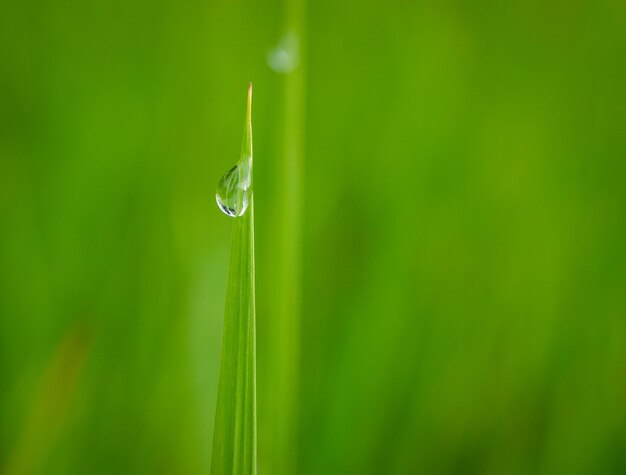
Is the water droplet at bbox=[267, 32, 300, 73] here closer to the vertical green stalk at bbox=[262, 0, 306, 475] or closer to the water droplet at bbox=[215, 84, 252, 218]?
the vertical green stalk at bbox=[262, 0, 306, 475]

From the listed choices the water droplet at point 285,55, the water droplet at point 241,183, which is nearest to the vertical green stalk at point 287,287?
the water droplet at point 285,55

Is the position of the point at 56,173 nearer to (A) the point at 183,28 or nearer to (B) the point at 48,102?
(B) the point at 48,102

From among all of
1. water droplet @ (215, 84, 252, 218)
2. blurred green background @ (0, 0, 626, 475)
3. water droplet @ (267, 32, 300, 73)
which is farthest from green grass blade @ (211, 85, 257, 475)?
water droplet @ (267, 32, 300, 73)

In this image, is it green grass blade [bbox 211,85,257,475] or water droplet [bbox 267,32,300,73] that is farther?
water droplet [bbox 267,32,300,73]

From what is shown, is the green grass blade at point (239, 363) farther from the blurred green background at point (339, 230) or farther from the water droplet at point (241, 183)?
the blurred green background at point (339, 230)

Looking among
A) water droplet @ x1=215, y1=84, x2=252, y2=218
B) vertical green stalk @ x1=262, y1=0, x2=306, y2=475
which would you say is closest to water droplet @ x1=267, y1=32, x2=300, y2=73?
vertical green stalk @ x1=262, y1=0, x2=306, y2=475

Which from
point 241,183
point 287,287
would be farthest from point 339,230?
point 241,183

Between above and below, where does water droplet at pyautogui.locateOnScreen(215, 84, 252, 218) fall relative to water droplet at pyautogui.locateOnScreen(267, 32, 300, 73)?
below

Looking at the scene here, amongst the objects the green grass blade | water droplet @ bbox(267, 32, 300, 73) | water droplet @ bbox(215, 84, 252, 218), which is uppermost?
water droplet @ bbox(267, 32, 300, 73)

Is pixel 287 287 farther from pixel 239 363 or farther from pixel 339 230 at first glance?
pixel 239 363
